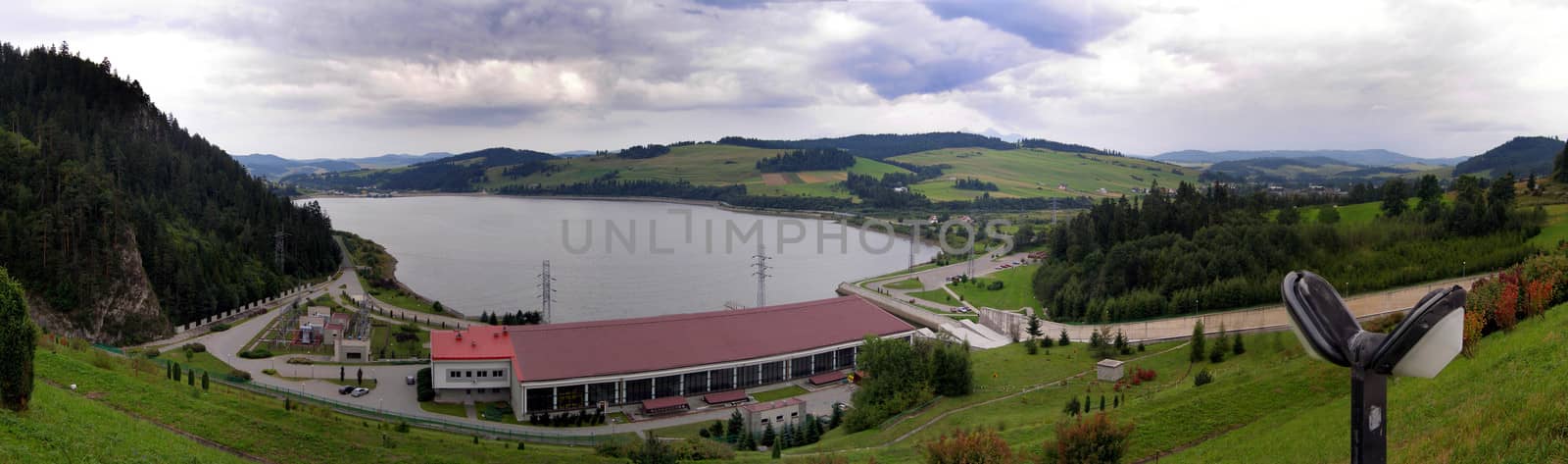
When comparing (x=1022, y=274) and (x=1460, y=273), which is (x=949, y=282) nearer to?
(x=1022, y=274)

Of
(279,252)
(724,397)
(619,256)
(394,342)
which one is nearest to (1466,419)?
(724,397)

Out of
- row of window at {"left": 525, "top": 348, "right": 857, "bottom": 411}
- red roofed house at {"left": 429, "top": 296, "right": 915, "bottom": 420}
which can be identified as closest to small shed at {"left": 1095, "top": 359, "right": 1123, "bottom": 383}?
red roofed house at {"left": 429, "top": 296, "right": 915, "bottom": 420}

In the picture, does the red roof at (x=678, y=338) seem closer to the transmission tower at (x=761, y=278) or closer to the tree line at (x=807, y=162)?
the transmission tower at (x=761, y=278)

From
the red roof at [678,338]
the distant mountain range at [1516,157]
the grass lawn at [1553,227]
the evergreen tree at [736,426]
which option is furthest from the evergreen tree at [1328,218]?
the distant mountain range at [1516,157]

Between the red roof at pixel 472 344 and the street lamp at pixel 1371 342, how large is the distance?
1039 inches

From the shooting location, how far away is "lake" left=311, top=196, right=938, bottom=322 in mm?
53844

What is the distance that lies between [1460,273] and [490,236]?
8486cm

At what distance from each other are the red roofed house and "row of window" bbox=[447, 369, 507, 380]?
32 mm

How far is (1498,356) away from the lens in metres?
9.90

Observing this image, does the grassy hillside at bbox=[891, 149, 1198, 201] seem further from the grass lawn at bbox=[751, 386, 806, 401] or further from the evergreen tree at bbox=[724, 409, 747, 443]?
the evergreen tree at bbox=[724, 409, 747, 443]

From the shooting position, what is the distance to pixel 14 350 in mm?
9820

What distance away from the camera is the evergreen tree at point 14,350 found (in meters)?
9.81

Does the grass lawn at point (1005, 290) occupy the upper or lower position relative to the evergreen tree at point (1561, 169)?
lower

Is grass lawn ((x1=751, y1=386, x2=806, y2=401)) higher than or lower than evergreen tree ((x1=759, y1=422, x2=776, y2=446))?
lower
